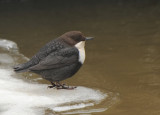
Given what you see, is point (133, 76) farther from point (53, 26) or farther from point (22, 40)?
point (53, 26)

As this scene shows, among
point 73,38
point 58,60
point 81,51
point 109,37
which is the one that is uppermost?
point 109,37

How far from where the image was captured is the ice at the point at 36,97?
3936 mm

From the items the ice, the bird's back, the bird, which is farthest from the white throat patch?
the ice

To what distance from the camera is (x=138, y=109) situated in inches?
158

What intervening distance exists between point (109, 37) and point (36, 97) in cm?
334

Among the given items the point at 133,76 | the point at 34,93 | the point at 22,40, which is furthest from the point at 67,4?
the point at 34,93

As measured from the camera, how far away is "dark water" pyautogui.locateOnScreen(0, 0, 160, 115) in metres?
4.59

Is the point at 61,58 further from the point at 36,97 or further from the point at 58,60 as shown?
the point at 36,97

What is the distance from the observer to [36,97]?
4.26m

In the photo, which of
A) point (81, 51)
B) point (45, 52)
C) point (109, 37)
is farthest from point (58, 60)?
point (109, 37)

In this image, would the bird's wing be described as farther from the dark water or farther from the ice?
the dark water

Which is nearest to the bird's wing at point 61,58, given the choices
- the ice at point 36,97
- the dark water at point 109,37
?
the ice at point 36,97

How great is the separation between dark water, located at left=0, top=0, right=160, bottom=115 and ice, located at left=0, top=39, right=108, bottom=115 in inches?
8.7

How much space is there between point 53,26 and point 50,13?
142 cm
